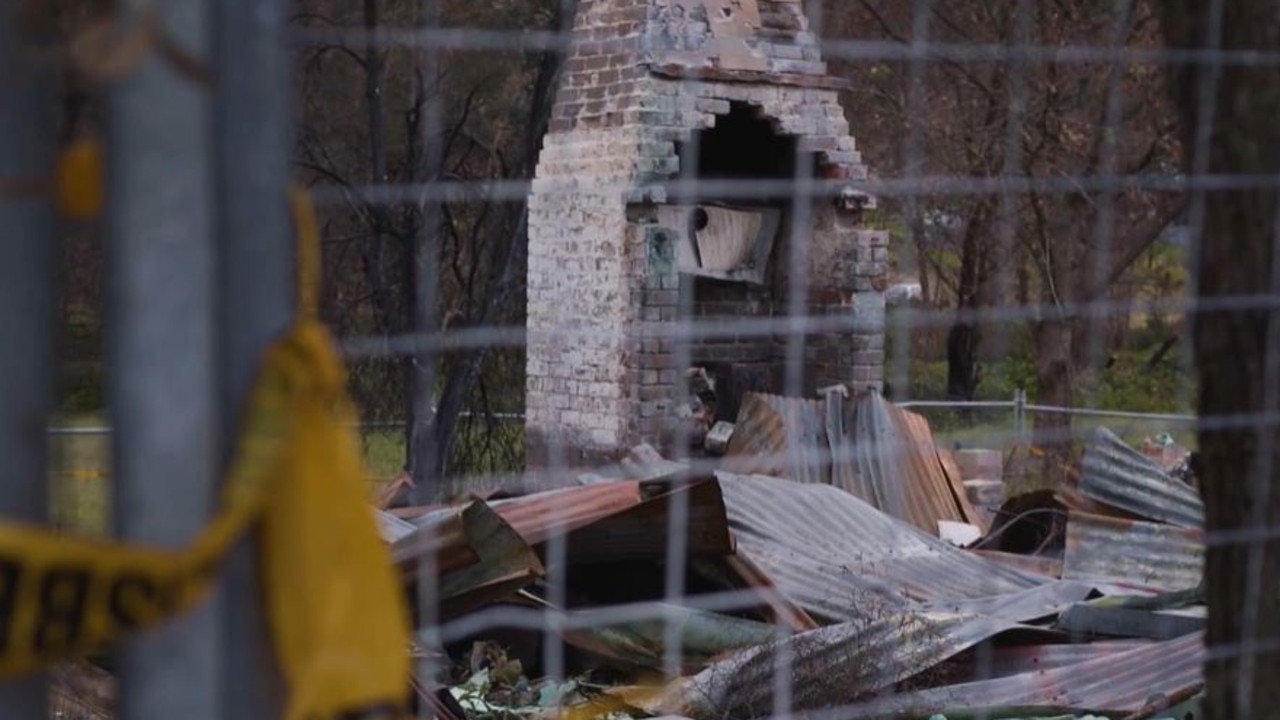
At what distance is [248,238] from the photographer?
38.2 inches

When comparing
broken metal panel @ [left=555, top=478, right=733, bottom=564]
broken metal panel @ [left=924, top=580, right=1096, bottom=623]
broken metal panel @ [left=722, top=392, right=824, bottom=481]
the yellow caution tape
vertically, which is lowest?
broken metal panel @ [left=924, top=580, right=1096, bottom=623]

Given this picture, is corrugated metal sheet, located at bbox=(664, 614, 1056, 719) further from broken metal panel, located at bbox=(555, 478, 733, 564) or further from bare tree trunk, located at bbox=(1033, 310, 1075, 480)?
bare tree trunk, located at bbox=(1033, 310, 1075, 480)

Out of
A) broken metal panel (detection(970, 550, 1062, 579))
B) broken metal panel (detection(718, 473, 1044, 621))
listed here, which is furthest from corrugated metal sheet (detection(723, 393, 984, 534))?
broken metal panel (detection(718, 473, 1044, 621))

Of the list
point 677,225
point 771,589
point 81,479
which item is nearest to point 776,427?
point 677,225

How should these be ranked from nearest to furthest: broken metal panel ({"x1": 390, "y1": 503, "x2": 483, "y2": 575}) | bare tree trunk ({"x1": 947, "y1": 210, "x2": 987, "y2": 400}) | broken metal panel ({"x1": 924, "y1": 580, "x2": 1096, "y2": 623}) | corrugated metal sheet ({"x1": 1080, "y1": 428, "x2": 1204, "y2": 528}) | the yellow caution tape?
the yellow caution tape
broken metal panel ({"x1": 390, "y1": 503, "x2": 483, "y2": 575})
broken metal panel ({"x1": 924, "y1": 580, "x2": 1096, "y2": 623})
corrugated metal sheet ({"x1": 1080, "y1": 428, "x2": 1204, "y2": 528})
bare tree trunk ({"x1": 947, "y1": 210, "x2": 987, "y2": 400})

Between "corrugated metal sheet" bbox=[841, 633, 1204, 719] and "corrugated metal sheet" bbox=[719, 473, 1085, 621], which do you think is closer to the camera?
"corrugated metal sheet" bbox=[841, 633, 1204, 719]

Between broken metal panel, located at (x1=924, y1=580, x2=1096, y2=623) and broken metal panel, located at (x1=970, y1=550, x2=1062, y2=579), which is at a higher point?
broken metal panel, located at (x1=924, y1=580, x2=1096, y2=623)

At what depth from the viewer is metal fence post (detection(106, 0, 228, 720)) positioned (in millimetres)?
920

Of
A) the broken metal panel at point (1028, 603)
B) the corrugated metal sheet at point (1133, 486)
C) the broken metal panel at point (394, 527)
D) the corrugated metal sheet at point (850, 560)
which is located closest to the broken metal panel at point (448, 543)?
the broken metal panel at point (394, 527)

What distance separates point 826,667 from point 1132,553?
6.84ft

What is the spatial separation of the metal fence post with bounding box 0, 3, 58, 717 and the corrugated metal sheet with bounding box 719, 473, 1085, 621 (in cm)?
367

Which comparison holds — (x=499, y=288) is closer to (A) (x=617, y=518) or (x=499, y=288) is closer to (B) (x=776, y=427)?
(B) (x=776, y=427)

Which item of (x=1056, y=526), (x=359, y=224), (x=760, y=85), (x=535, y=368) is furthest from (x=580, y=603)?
(x=760, y=85)

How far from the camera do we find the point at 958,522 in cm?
764
